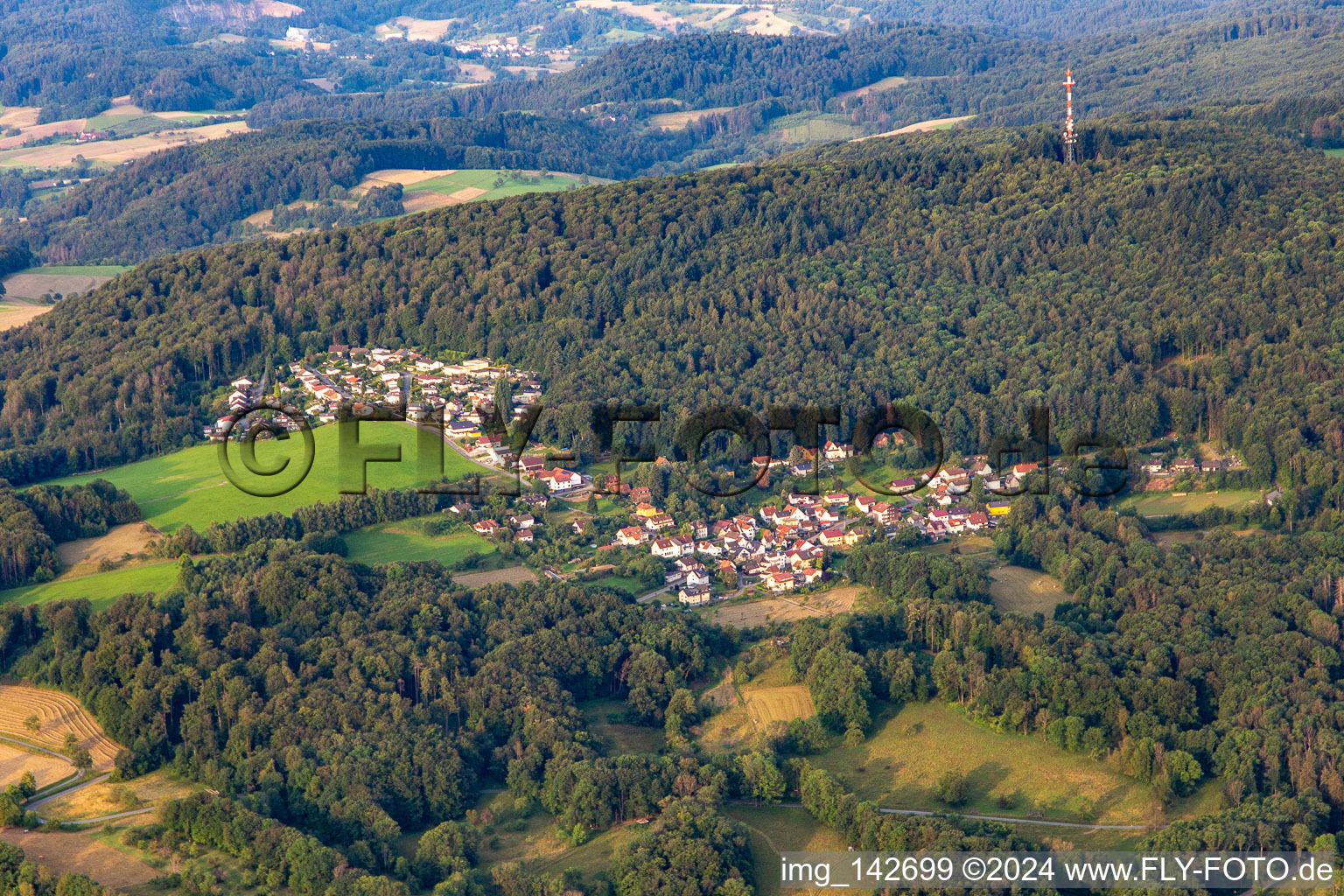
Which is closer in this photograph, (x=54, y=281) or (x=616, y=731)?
(x=616, y=731)

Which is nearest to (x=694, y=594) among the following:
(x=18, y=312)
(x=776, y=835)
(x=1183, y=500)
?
(x=776, y=835)

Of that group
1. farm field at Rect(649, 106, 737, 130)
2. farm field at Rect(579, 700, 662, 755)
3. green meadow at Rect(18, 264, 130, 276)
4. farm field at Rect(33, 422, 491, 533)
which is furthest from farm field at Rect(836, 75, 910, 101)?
farm field at Rect(579, 700, 662, 755)

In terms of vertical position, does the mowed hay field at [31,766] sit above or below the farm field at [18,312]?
below

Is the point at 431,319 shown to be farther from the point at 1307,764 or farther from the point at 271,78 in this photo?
the point at 271,78

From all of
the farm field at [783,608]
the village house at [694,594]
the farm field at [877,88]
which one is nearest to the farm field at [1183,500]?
the farm field at [783,608]

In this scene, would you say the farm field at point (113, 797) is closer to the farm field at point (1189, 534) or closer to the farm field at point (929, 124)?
the farm field at point (1189, 534)

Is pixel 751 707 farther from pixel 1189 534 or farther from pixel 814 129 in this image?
pixel 814 129

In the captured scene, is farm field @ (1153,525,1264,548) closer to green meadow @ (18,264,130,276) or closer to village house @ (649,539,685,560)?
village house @ (649,539,685,560)
